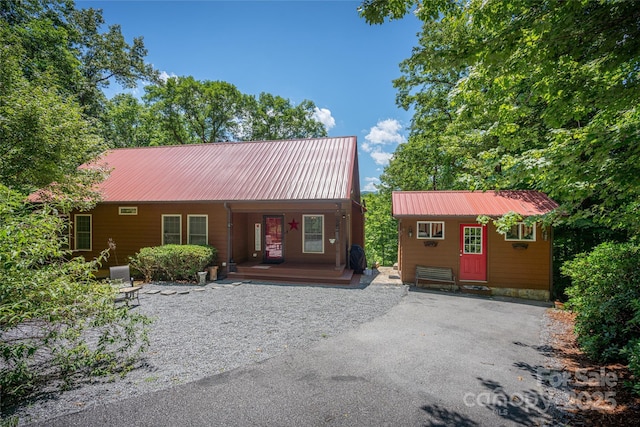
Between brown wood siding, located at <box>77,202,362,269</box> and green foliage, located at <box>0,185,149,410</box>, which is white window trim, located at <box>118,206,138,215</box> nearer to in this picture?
brown wood siding, located at <box>77,202,362,269</box>

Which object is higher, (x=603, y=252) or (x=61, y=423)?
(x=603, y=252)

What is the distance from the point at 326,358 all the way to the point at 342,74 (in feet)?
40.4

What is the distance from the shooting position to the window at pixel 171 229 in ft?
37.1

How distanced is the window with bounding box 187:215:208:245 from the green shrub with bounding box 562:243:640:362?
10975 millimetres

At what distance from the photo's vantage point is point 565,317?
23.8 ft

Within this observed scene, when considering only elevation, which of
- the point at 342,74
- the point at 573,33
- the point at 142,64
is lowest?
the point at 573,33

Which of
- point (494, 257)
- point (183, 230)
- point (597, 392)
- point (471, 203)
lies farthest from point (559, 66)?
point (183, 230)

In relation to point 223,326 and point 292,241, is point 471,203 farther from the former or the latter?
point 223,326

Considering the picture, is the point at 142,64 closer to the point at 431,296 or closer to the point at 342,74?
the point at 342,74

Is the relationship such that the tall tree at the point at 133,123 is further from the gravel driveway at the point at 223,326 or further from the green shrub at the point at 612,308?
the green shrub at the point at 612,308

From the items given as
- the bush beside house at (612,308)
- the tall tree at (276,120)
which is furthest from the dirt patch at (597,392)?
the tall tree at (276,120)

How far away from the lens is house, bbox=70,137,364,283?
409 inches

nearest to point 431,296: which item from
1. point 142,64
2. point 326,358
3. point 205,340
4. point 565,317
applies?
point 565,317

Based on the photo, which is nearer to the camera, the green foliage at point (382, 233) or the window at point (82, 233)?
the window at point (82, 233)
